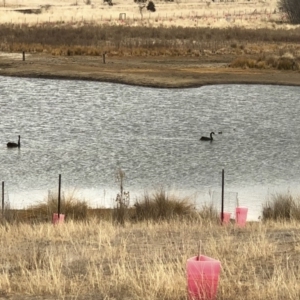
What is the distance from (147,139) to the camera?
32.8 metres

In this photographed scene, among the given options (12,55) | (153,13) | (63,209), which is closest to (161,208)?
(63,209)

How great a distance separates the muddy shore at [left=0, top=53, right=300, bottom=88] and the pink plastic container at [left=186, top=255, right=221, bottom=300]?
38.6m

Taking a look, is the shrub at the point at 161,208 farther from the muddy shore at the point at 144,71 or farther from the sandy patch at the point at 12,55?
the sandy patch at the point at 12,55

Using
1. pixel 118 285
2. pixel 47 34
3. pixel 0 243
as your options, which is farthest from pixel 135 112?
pixel 47 34

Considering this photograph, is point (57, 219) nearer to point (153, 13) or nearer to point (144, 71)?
point (144, 71)

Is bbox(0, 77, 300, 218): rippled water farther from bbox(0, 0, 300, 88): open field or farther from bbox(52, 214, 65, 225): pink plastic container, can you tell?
bbox(52, 214, 65, 225): pink plastic container

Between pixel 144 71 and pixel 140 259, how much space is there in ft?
134

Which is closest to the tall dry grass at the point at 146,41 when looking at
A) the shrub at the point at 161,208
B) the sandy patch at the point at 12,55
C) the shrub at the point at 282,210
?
the sandy patch at the point at 12,55

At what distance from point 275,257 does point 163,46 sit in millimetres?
57371

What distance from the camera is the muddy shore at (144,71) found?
49219 millimetres

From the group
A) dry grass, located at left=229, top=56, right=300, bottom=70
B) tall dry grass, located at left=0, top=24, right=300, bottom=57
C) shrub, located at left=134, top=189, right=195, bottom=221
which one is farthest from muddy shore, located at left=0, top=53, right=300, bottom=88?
shrub, located at left=134, top=189, right=195, bottom=221

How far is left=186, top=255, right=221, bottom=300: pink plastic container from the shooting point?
9141 mm

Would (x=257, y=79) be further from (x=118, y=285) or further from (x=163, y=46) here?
(x=118, y=285)

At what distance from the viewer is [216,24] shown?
96.9m
